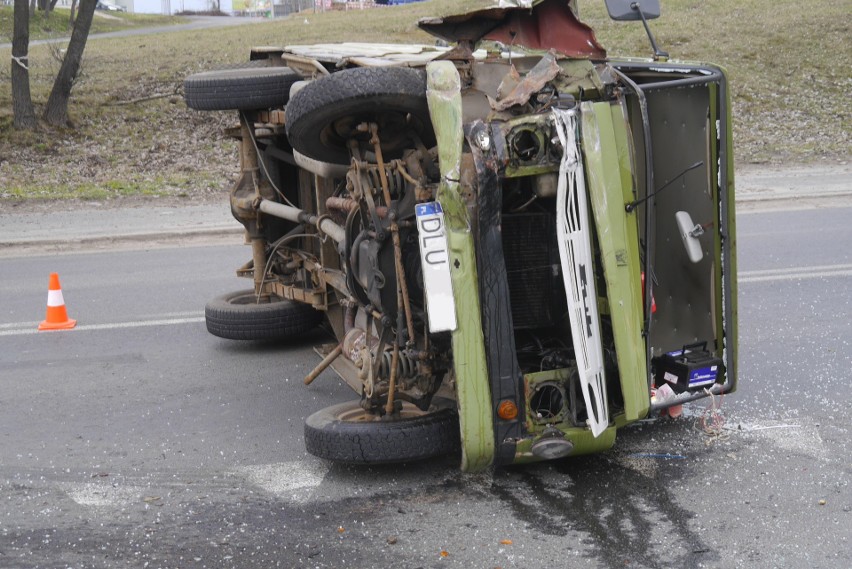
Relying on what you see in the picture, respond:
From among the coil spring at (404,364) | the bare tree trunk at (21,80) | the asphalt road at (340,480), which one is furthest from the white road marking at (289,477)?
the bare tree trunk at (21,80)

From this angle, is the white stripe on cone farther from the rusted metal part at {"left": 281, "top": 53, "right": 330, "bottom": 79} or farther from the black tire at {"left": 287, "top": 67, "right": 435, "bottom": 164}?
the black tire at {"left": 287, "top": 67, "right": 435, "bottom": 164}

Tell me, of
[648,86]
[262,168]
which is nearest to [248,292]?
[262,168]

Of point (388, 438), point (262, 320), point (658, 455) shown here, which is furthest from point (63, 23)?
point (658, 455)

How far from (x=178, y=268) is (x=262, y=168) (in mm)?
3296

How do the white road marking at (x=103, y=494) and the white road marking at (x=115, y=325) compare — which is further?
the white road marking at (x=115, y=325)

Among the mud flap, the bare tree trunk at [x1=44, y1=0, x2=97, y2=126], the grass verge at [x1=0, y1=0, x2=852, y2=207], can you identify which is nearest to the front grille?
the mud flap

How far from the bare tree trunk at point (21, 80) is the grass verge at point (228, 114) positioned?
35 cm

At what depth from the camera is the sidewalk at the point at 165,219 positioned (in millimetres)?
11977

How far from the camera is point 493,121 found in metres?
4.64

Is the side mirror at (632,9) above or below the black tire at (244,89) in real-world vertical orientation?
above

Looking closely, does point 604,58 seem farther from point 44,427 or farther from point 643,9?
point 44,427

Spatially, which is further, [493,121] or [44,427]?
[44,427]

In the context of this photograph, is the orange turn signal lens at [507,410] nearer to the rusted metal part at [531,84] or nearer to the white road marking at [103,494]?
the rusted metal part at [531,84]

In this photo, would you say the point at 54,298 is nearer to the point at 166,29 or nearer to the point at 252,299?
the point at 252,299
